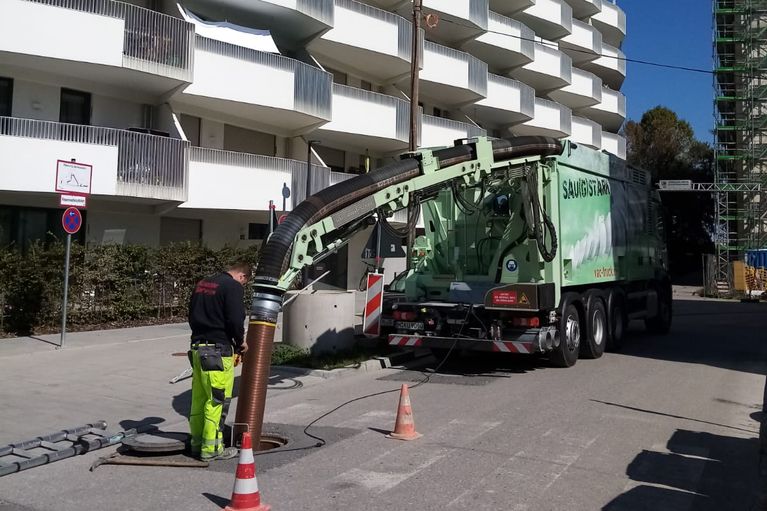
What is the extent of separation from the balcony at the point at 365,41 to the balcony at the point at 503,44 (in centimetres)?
729

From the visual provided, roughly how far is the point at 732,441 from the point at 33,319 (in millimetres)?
12680

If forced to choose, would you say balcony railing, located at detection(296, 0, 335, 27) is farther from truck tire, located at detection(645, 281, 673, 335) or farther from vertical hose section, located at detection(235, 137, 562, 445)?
vertical hose section, located at detection(235, 137, 562, 445)

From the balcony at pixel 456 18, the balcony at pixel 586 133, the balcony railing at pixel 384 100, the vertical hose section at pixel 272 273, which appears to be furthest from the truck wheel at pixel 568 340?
the balcony at pixel 586 133

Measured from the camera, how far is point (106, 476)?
5.85 metres

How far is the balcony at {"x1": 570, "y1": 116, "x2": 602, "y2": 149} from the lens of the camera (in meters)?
42.4

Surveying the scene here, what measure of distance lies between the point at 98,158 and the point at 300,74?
7.68m

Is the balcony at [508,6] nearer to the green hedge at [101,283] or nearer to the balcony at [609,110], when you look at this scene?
the balcony at [609,110]

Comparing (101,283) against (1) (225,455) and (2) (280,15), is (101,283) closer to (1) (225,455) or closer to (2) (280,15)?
(1) (225,455)

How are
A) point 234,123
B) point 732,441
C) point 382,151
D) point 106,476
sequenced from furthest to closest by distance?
point 382,151 → point 234,123 → point 732,441 → point 106,476

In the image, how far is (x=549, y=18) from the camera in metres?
39.6

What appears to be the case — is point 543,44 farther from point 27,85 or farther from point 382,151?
point 27,85

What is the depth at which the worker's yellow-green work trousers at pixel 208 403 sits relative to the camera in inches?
242

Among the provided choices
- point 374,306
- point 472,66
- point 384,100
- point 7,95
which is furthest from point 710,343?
point 472,66

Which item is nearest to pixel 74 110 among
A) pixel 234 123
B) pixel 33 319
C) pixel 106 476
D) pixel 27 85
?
pixel 27 85
